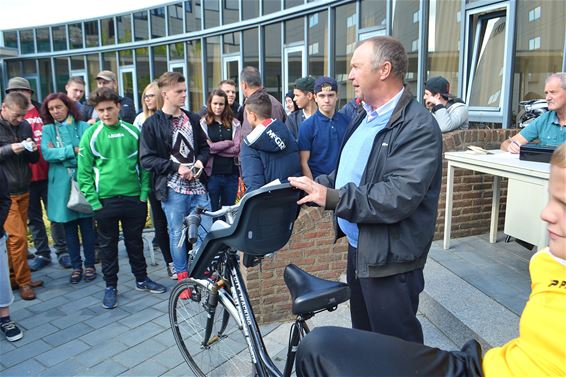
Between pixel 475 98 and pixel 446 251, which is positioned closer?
pixel 446 251

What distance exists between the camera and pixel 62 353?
355 centimetres

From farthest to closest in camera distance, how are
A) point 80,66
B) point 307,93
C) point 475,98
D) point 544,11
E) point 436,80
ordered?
1. point 80,66
2. point 475,98
3. point 544,11
4. point 307,93
5. point 436,80

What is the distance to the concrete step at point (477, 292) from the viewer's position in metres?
3.18

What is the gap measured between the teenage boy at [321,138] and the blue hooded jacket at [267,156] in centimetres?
41

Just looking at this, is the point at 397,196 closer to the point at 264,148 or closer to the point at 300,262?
the point at 264,148

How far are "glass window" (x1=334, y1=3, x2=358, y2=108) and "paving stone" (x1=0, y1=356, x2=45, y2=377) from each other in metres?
7.65

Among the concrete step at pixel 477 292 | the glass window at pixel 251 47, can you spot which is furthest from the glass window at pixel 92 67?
the concrete step at pixel 477 292

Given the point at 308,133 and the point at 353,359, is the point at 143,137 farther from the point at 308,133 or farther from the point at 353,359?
the point at 353,359

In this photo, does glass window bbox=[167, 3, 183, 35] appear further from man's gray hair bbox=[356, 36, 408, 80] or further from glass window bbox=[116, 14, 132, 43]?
man's gray hair bbox=[356, 36, 408, 80]

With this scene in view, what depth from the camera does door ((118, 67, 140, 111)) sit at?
16062mm

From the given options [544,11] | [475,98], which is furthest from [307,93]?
[544,11]

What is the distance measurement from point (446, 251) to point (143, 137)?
318 cm

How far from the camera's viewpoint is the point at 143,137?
14.1 ft

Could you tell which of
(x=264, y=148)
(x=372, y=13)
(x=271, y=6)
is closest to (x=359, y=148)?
(x=264, y=148)
